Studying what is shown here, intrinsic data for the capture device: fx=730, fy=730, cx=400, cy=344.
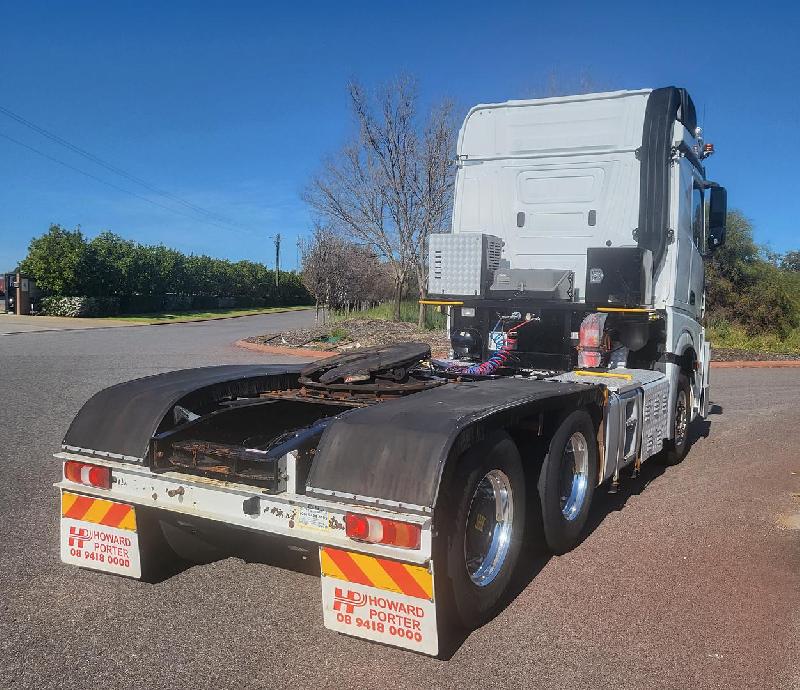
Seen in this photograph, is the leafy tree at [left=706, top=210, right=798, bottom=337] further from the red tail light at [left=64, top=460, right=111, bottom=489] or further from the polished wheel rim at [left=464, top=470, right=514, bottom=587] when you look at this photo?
the red tail light at [left=64, top=460, right=111, bottom=489]

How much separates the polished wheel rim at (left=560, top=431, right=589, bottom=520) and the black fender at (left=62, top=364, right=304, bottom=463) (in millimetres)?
2224

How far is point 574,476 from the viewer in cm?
478

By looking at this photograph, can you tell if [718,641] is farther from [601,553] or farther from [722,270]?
[722,270]

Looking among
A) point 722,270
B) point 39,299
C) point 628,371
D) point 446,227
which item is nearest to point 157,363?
point 446,227

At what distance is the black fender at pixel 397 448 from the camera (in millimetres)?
3066

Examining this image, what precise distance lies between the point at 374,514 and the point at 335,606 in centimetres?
48

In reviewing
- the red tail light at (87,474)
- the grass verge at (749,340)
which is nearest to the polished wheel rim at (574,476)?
the red tail light at (87,474)

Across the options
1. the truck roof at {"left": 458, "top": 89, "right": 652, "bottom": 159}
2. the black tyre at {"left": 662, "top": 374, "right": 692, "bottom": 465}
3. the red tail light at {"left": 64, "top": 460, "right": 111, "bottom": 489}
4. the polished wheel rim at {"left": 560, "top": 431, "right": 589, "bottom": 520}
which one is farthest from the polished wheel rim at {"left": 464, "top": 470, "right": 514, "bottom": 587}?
the truck roof at {"left": 458, "top": 89, "right": 652, "bottom": 159}

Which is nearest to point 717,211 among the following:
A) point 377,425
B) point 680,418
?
point 680,418

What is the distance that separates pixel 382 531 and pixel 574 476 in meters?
2.10

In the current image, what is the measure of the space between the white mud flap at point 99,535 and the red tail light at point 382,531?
Answer: 1360 millimetres

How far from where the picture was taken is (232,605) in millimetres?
3834

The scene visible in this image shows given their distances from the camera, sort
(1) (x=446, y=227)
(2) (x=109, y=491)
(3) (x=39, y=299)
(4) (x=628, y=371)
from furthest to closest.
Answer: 1. (3) (x=39, y=299)
2. (1) (x=446, y=227)
3. (4) (x=628, y=371)
4. (2) (x=109, y=491)

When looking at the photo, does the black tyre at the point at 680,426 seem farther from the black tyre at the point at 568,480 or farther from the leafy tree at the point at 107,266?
the leafy tree at the point at 107,266
